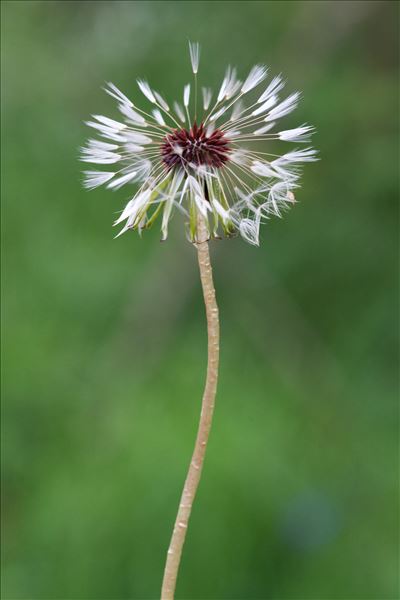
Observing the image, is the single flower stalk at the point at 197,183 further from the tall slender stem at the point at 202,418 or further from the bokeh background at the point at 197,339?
the bokeh background at the point at 197,339

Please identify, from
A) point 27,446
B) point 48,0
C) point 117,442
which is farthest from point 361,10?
point 27,446

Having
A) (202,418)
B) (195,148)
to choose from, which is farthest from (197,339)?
(202,418)

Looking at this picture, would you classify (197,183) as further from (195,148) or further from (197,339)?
(197,339)

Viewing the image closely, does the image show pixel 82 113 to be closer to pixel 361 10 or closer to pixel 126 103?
pixel 361 10

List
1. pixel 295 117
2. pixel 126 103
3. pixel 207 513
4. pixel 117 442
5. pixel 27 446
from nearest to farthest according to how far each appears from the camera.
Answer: pixel 126 103 < pixel 207 513 < pixel 117 442 < pixel 27 446 < pixel 295 117

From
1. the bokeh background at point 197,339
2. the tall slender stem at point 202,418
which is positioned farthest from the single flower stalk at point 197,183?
the bokeh background at point 197,339
